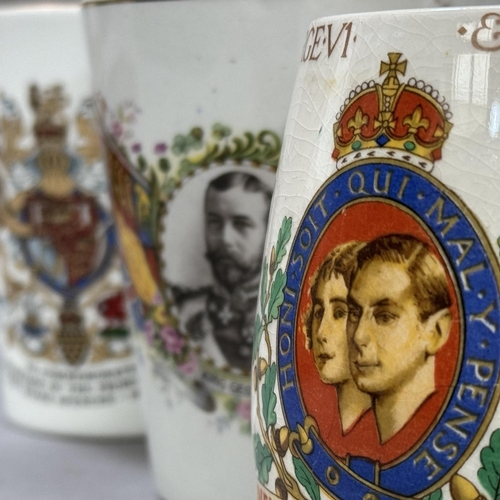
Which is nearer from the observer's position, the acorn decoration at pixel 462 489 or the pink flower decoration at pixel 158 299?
the acorn decoration at pixel 462 489

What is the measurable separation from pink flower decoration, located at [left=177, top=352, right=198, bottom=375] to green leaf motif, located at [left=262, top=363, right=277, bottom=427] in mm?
199

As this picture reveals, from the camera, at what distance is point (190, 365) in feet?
2.06

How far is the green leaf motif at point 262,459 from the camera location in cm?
43

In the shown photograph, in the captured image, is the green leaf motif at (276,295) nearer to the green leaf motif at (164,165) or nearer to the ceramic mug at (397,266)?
the ceramic mug at (397,266)

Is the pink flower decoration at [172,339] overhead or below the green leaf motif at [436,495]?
below

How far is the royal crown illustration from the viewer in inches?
14.6

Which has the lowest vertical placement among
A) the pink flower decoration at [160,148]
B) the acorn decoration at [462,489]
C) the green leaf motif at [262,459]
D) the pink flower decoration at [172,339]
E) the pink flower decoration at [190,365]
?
the pink flower decoration at [190,365]

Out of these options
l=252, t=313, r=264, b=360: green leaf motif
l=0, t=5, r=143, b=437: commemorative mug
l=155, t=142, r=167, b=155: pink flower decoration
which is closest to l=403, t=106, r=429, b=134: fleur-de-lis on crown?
l=252, t=313, r=264, b=360: green leaf motif

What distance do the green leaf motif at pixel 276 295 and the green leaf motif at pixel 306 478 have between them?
0.20 feet

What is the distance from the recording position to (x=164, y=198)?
0.60 m

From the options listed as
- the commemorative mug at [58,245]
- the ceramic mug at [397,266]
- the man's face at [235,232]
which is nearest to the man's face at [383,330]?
the ceramic mug at [397,266]

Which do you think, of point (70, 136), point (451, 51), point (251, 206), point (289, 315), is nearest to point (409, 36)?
point (451, 51)

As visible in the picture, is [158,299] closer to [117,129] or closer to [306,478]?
[117,129]

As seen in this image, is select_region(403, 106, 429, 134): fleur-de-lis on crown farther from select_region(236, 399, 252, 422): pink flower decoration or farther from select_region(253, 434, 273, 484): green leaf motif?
select_region(236, 399, 252, 422): pink flower decoration
